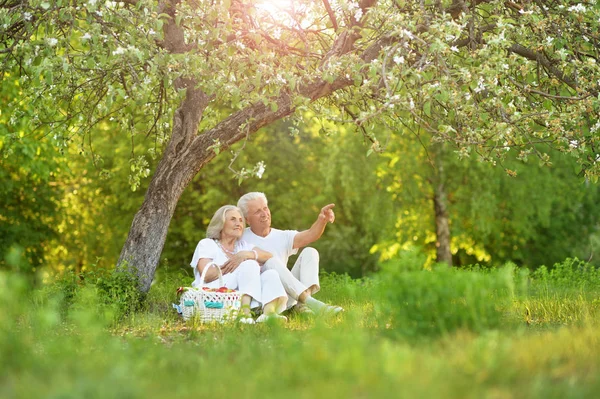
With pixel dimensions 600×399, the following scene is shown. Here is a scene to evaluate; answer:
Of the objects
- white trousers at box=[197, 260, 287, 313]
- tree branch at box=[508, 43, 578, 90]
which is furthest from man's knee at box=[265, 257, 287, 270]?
tree branch at box=[508, 43, 578, 90]

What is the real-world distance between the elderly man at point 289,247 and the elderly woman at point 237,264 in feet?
0.69

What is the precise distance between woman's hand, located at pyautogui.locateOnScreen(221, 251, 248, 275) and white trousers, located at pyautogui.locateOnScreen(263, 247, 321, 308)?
0.31m

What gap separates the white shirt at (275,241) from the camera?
29.5 ft

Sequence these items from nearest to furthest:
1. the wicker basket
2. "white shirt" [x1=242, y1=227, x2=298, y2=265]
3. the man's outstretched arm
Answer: the wicker basket, the man's outstretched arm, "white shirt" [x1=242, y1=227, x2=298, y2=265]

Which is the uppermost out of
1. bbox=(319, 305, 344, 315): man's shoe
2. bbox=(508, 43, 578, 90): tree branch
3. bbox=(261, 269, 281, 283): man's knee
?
bbox=(508, 43, 578, 90): tree branch

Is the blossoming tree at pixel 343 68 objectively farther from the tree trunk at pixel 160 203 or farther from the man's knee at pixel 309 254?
the man's knee at pixel 309 254

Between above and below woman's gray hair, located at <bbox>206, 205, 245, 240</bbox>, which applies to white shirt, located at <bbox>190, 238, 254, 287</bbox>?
below

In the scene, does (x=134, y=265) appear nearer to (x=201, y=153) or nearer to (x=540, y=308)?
(x=201, y=153)

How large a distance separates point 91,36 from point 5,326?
3328 millimetres

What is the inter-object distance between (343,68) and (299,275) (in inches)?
107

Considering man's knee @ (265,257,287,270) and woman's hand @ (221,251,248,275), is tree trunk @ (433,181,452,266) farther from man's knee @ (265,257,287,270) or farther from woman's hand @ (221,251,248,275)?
woman's hand @ (221,251,248,275)

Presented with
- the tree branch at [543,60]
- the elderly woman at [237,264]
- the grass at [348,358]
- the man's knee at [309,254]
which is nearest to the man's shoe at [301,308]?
the elderly woman at [237,264]

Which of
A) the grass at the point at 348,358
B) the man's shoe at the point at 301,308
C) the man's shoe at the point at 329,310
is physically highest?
the grass at the point at 348,358

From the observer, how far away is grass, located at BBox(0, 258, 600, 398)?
3.92 metres
